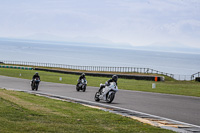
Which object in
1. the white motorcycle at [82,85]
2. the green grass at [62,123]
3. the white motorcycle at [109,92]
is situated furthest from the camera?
the white motorcycle at [82,85]

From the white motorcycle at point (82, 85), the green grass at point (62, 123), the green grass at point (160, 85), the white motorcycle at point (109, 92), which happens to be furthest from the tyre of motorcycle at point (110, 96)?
the green grass at point (160, 85)

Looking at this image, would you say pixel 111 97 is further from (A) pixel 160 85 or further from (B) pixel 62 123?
(A) pixel 160 85

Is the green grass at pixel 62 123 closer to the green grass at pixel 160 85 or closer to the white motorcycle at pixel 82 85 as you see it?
the white motorcycle at pixel 82 85

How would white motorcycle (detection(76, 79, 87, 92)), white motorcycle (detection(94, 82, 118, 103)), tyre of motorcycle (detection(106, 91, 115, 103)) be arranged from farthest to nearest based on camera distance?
white motorcycle (detection(76, 79, 87, 92)) < tyre of motorcycle (detection(106, 91, 115, 103)) < white motorcycle (detection(94, 82, 118, 103))

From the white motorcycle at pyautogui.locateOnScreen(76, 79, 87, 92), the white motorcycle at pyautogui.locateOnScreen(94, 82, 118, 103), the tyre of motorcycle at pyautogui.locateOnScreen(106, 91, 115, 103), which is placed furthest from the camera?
the white motorcycle at pyautogui.locateOnScreen(76, 79, 87, 92)

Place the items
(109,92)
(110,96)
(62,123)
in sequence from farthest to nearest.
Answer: (109,92) < (110,96) < (62,123)

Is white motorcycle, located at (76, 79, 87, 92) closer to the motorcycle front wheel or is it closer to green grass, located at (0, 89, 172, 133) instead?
the motorcycle front wheel

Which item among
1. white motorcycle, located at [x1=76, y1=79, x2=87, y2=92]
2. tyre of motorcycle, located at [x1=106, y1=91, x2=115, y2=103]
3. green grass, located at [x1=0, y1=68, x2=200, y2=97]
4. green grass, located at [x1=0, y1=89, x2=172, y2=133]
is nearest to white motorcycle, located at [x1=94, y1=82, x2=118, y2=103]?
tyre of motorcycle, located at [x1=106, y1=91, x2=115, y2=103]

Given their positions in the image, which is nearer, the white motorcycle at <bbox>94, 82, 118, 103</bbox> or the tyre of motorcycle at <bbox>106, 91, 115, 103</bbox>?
the white motorcycle at <bbox>94, 82, 118, 103</bbox>

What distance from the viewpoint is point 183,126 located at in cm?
1102

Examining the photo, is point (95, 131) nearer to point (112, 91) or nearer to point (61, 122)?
point (61, 122)

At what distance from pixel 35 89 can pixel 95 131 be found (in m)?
20.3

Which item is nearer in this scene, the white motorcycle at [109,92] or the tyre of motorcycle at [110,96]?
the white motorcycle at [109,92]

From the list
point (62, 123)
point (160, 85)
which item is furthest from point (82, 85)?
point (62, 123)
